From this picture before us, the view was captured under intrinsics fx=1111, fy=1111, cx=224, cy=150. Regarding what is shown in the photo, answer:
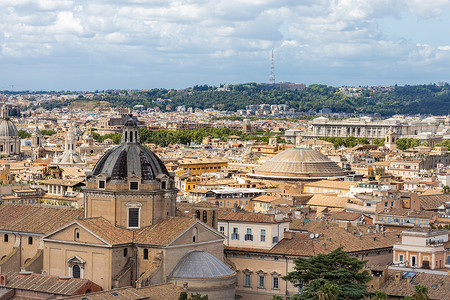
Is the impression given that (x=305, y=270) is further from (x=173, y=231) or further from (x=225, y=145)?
(x=225, y=145)

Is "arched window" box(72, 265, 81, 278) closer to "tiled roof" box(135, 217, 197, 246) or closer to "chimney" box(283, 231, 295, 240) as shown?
"tiled roof" box(135, 217, 197, 246)

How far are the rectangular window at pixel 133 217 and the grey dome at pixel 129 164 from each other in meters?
1.33

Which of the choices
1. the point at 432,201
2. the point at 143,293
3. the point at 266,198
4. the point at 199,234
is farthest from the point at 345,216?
the point at 143,293

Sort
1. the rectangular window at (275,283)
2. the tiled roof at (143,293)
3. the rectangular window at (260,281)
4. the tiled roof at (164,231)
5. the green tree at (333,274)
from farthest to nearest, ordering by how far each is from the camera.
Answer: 1. the rectangular window at (260,281)
2. the rectangular window at (275,283)
3. the tiled roof at (164,231)
4. the green tree at (333,274)
5. the tiled roof at (143,293)

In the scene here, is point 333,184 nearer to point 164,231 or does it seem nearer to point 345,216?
point 345,216

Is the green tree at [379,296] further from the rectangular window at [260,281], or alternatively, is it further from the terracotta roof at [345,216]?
the terracotta roof at [345,216]

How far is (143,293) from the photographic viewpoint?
3925 centimetres

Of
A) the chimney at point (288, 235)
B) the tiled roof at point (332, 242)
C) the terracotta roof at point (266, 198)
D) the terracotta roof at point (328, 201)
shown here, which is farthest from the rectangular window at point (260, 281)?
the terracotta roof at point (266, 198)

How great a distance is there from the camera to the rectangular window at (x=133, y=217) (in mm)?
44438

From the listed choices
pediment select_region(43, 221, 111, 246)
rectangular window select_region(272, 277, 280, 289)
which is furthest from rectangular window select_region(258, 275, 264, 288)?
pediment select_region(43, 221, 111, 246)

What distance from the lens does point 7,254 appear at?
156ft

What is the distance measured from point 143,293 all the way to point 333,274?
6.99 meters

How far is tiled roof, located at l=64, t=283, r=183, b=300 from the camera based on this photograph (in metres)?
38.2

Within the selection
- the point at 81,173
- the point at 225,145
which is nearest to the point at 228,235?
the point at 81,173
